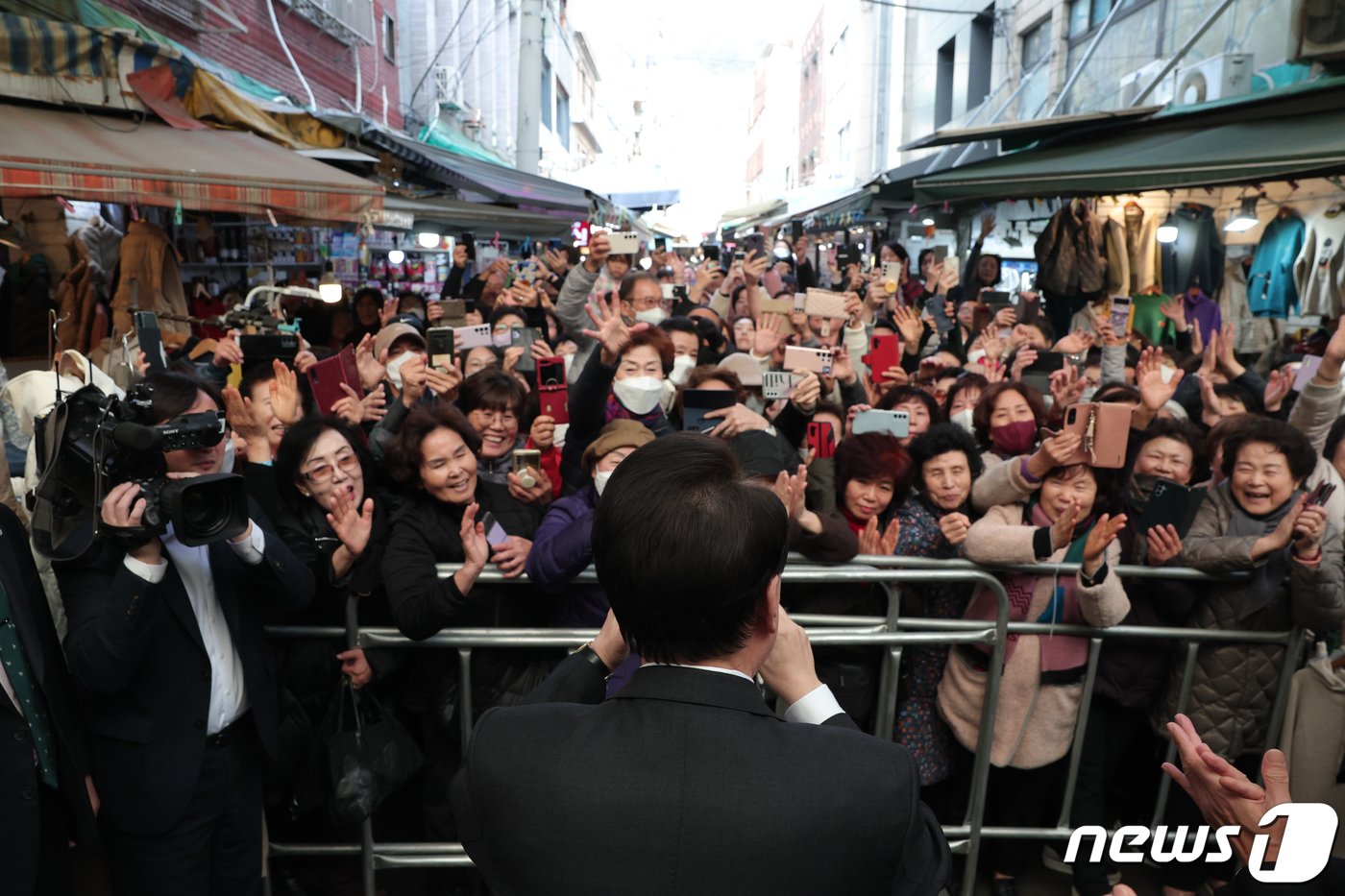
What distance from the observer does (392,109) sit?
2030cm

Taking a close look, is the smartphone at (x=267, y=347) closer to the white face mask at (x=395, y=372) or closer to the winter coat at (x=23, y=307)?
the white face mask at (x=395, y=372)

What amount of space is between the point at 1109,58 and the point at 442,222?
34.1 feet

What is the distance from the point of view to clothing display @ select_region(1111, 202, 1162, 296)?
9.51m

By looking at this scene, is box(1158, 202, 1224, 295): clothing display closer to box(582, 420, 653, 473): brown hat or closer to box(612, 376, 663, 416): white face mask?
box(612, 376, 663, 416): white face mask

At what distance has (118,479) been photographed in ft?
8.23

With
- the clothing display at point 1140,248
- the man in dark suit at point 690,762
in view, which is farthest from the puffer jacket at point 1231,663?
the clothing display at point 1140,248

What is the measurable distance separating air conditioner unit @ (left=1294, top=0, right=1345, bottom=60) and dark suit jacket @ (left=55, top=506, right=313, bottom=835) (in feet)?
31.0

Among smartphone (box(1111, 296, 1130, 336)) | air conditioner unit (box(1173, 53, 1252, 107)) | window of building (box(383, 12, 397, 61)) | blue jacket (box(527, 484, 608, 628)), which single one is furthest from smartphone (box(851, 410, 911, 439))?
window of building (box(383, 12, 397, 61))

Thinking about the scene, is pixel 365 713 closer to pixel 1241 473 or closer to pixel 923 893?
pixel 923 893

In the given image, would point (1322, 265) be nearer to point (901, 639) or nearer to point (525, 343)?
point (525, 343)

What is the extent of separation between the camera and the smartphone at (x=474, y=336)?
5461 mm

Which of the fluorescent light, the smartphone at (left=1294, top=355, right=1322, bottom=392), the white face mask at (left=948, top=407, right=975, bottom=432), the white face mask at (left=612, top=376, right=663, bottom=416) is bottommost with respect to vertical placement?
the white face mask at (left=948, top=407, right=975, bottom=432)

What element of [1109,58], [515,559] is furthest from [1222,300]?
[515,559]

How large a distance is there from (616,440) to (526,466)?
53 cm
